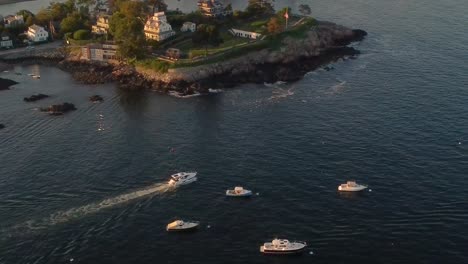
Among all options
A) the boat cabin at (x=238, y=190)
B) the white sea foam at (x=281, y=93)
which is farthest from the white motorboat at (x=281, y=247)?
the white sea foam at (x=281, y=93)

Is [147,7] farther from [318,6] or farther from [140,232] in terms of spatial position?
[140,232]

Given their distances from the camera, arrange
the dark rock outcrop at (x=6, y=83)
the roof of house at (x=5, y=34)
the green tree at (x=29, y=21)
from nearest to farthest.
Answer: the dark rock outcrop at (x=6, y=83) < the roof of house at (x=5, y=34) < the green tree at (x=29, y=21)

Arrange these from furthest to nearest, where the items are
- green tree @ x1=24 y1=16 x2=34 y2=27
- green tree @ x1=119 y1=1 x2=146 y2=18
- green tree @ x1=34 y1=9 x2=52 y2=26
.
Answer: green tree @ x1=34 y1=9 x2=52 y2=26, green tree @ x1=24 y1=16 x2=34 y2=27, green tree @ x1=119 y1=1 x2=146 y2=18

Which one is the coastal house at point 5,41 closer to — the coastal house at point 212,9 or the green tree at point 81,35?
the green tree at point 81,35

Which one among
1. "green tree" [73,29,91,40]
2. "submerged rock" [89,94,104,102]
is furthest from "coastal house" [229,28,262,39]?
"submerged rock" [89,94,104,102]

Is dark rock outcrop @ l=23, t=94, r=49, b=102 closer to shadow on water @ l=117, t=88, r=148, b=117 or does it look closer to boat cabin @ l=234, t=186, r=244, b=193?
shadow on water @ l=117, t=88, r=148, b=117

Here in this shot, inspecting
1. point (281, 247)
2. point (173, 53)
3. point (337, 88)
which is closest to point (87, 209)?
point (281, 247)
